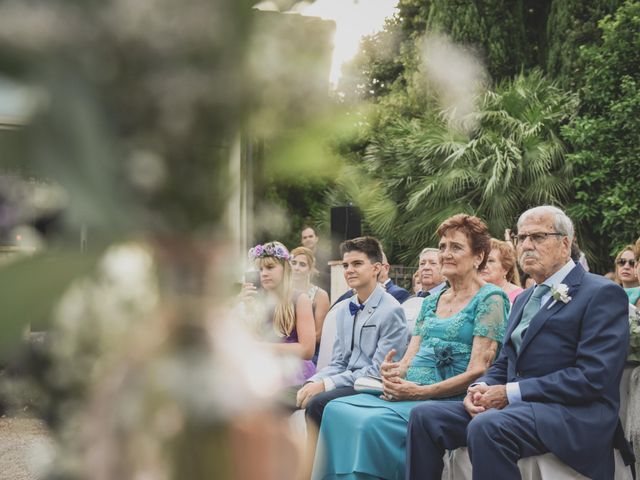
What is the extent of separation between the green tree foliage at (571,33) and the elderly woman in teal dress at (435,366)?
14.6m

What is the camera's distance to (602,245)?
15.6 m

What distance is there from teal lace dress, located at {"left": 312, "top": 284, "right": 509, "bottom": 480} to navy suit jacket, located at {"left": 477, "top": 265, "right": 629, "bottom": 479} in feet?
1.65

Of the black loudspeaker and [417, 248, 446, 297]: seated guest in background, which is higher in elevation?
the black loudspeaker

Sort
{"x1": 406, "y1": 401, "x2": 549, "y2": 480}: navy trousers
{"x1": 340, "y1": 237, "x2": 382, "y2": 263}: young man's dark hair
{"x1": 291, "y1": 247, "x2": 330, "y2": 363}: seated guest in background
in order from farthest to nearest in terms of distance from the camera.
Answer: {"x1": 291, "y1": 247, "x2": 330, "y2": 363}: seated guest in background
{"x1": 340, "y1": 237, "x2": 382, "y2": 263}: young man's dark hair
{"x1": 406, "y1": 401, "x2": 549, "y2": 480}: navy trousers

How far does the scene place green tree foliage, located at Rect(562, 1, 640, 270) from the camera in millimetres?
13984

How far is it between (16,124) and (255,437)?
21 centimetres

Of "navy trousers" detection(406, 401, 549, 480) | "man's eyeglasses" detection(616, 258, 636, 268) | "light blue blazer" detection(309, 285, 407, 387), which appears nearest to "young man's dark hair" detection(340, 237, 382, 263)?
"light blue blazer" detection(309, 285, 407, 387)

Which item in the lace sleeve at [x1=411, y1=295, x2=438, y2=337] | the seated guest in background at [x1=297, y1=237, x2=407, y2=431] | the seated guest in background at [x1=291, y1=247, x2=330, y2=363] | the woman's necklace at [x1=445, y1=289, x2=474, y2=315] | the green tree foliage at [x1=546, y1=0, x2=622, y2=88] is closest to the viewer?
the woman's necklace at [x1=445, y1=289, x2=474, y2=315]

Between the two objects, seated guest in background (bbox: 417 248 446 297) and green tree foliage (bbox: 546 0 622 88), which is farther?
green tree foliage (bbox: 546 0 622 88)

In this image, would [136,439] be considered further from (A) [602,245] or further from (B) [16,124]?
(A) [602,245]

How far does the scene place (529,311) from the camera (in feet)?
13.2

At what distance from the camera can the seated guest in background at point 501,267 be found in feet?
17.9

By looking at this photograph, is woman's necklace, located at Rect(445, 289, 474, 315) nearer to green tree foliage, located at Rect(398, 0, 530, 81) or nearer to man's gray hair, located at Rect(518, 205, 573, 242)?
man's gray hair, located at Rect(518, 205, 573, 242)

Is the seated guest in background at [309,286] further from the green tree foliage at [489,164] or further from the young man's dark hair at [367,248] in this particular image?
the green tree foliage at [489,164]
